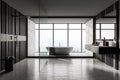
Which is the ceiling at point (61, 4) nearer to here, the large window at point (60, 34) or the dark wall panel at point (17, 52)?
the dark wall panel at point (17, 52)

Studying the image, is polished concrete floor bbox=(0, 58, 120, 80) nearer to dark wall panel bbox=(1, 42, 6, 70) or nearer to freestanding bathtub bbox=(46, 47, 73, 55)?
dark wall panel bbox=(1, 42, 6, 70)

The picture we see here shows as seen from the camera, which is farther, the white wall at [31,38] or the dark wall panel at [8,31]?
the white wall at [31,38]

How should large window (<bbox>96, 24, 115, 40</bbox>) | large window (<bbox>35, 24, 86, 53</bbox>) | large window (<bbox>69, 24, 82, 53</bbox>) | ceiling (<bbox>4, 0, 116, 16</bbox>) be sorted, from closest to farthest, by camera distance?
ceiling (<bbox>4, 0, 116, 16</bbox>) → large window (<bbox>96, 24, 115, 40</bbox>) → large window (<bbox>35, 24, 86, 53</bbox>) → large window (<bbox>69, 24, 82, 53</bbox>)

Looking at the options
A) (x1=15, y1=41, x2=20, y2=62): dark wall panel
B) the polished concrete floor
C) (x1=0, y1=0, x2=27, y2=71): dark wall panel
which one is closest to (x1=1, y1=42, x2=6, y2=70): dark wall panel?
(x1=0, y1=0, x2=27, y2=71): dark wall panel

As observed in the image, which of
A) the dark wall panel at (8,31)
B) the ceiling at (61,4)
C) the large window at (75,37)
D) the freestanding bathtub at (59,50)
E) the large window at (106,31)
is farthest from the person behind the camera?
the large window at (75,37)

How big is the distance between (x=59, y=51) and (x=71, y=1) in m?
6.05

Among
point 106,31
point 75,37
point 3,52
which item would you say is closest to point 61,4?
point 106,31

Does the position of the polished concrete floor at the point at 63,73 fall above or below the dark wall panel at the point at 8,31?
below

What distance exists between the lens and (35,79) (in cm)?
508

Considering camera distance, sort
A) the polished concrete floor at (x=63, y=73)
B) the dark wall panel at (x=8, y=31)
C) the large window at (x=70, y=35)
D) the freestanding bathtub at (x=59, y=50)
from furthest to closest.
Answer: the large window at (x=70, y=35) → the freestanding bathtub at (x=59, y=50) → the dark wall panel at (x=8, y=31) → the polished concrete floor at (x=63, y=73)

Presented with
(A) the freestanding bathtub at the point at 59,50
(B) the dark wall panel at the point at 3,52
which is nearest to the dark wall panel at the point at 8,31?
(B) the dark wall panel at the point at 3,52

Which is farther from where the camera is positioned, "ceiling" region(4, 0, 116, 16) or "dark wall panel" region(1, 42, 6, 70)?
"ceiling" region(4, 0, 116, 16)

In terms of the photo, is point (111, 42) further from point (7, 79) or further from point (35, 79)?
point (7, 79)

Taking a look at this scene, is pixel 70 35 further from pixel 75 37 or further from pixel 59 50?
pixel 59 50
